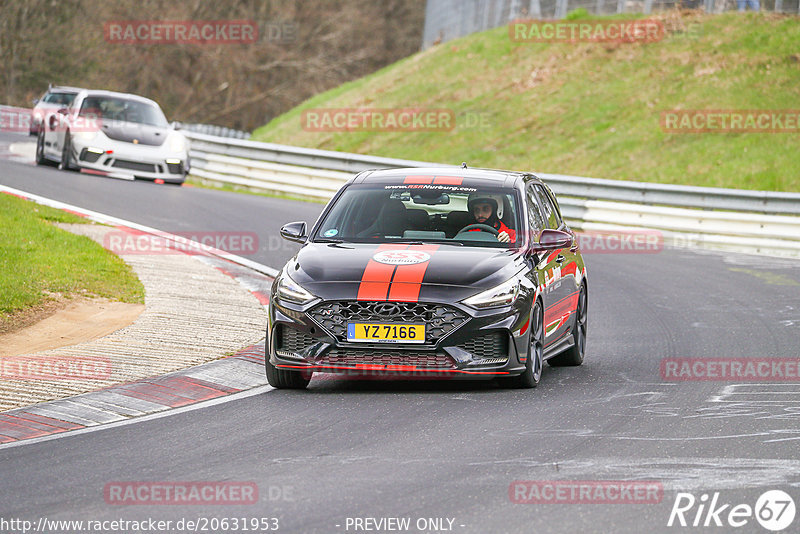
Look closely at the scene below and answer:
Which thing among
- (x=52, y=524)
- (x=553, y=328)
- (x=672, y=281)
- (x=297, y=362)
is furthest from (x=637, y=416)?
(x=672, y=281)

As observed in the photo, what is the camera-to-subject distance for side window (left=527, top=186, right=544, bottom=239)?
10486 mm

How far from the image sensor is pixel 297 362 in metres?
9.24

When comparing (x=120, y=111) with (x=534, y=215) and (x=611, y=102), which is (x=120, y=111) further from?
(x=534, y=215)

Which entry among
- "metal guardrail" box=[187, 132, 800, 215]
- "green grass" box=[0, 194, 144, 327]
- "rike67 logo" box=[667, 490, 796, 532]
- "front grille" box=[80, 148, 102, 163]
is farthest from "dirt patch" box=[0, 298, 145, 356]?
"front grille" box=[80, 148, 102, 163]

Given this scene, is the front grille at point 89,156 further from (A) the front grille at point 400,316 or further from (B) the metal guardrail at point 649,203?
(A) the front grille at point 400,316

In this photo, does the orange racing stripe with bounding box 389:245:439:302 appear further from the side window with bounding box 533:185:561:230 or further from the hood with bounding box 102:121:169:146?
the hood with bounding box 102:121:169:146

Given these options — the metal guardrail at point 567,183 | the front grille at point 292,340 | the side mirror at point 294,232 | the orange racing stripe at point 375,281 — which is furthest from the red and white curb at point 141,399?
the metal guardrail at point 567,183

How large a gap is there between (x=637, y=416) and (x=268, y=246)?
1042 cm

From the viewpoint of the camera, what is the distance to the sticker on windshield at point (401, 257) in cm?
945

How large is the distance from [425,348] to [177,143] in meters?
17.7

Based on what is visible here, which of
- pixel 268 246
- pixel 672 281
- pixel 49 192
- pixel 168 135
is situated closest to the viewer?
pixel 672 281

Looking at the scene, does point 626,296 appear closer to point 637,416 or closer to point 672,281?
point 672,281

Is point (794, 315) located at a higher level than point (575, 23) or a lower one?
lower

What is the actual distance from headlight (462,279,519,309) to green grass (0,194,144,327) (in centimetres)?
476
